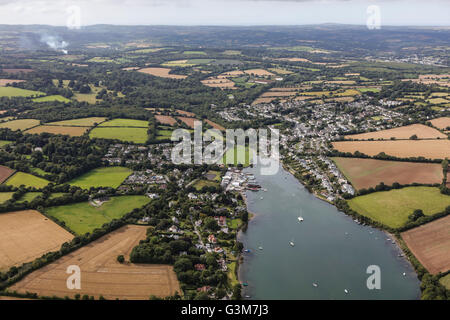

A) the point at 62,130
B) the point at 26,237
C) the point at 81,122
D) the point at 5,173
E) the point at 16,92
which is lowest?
the point at 26,237

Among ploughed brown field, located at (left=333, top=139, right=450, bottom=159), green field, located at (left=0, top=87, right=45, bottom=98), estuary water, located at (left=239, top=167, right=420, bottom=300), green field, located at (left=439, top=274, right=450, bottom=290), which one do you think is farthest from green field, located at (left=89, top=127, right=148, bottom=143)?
green field, located at (left=439, top=274, right=450, bottom=290)

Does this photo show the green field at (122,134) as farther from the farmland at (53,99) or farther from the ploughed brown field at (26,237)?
the farmland at (53,99)

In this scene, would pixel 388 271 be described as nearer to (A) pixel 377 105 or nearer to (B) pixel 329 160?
(B) pixel 329 160

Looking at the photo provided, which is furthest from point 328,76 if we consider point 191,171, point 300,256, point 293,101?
point 300,256

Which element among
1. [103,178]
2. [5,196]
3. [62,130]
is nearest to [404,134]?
[103,178]

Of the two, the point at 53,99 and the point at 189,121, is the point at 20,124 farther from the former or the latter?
the point at 189,121
